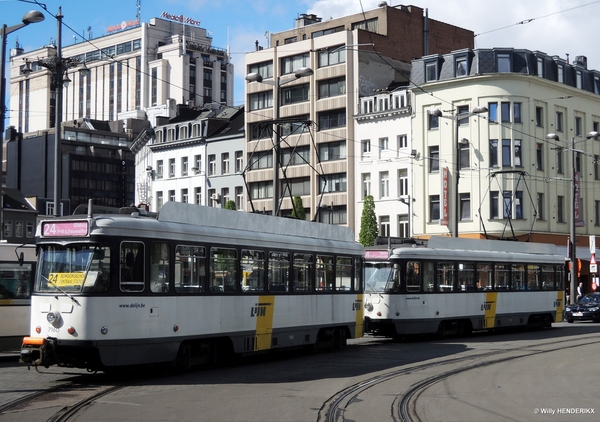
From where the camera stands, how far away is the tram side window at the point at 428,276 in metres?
25.7

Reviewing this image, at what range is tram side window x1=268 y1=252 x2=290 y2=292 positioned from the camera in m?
19.2

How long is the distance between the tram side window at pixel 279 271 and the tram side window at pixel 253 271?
1.01ft

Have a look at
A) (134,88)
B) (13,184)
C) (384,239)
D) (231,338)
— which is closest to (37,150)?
(13,184)

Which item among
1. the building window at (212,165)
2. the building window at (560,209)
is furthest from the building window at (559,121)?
the building window at (212,165)

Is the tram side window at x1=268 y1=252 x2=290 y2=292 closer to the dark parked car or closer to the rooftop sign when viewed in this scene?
the dark parked car

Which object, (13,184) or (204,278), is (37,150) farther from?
(204,278)

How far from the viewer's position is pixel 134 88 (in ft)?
447

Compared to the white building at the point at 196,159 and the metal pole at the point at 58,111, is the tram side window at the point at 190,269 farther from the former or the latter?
the white building at the point at 196,159

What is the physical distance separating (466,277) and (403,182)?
99.6 feet

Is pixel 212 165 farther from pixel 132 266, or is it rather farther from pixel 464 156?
pixel 132 266

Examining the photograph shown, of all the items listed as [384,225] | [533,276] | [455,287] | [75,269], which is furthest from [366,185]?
Result: [75,269]

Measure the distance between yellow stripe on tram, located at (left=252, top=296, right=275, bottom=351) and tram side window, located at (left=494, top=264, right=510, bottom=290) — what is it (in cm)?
1172

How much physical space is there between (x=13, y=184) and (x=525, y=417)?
105m

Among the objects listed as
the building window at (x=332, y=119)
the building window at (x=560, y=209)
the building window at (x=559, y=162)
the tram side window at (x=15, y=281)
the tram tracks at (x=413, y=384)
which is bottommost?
the tram tracks at (x=413, y=384)
